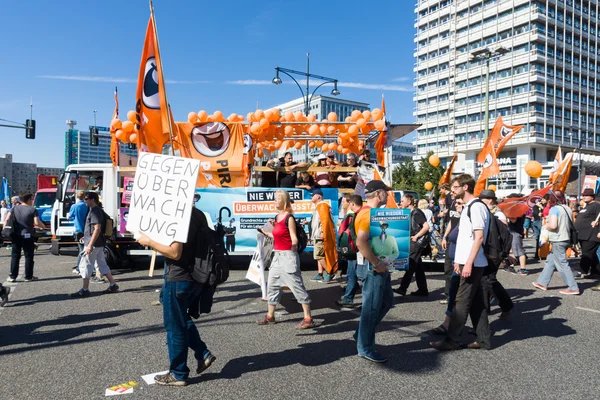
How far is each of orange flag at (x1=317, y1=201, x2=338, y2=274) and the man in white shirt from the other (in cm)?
404

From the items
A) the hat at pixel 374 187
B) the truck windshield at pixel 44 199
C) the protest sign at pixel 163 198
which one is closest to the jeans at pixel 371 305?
the hat at pixel 374 187

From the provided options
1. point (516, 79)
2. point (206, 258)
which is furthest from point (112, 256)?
point (516, 79)

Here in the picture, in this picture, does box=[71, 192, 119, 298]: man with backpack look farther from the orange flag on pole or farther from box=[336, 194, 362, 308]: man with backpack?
the orange flag on pole

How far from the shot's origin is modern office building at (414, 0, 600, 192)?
6056 centimetres

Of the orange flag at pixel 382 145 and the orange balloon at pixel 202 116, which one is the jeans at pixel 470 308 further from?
the orange balloon at pixel 202 116

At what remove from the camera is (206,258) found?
4008 millimetres

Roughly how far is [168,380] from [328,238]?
5.34 metres

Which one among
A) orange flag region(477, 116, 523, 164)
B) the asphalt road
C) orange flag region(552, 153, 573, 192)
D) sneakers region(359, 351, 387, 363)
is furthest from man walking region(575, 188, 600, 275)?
sneakers region(359, 351, 387, 363)

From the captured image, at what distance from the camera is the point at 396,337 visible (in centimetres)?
557

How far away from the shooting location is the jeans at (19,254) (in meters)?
9.32

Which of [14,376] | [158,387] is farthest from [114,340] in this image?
[158,387]

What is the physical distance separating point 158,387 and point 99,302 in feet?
13.0

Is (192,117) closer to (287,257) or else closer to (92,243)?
(92,243)

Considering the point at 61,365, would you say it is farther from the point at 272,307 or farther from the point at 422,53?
the point at 422,53
